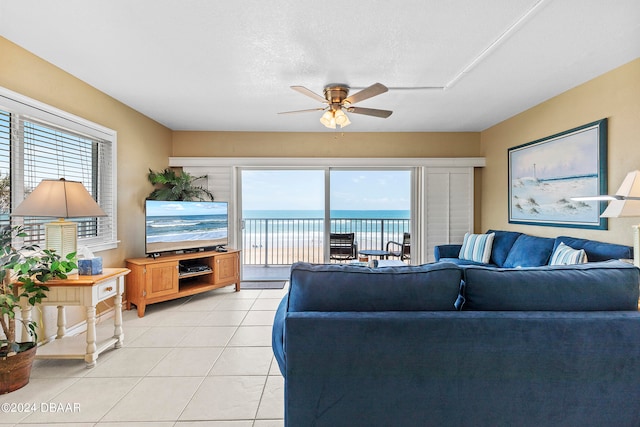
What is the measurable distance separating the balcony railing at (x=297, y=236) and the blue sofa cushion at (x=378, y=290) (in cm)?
500

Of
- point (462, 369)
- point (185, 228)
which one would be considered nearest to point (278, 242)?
point (185, 228)

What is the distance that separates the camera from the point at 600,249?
2584 mm

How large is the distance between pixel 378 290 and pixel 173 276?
3.01 metres

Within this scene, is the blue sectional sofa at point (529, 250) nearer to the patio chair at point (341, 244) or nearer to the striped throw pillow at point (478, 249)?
the striped throw pillow at point (478, 249)

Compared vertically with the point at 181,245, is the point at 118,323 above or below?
below

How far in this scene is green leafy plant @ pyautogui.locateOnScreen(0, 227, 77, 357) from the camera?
1.85 metres

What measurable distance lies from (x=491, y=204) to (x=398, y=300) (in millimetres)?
3944

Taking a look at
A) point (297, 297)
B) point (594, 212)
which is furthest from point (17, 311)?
point (594, 212)

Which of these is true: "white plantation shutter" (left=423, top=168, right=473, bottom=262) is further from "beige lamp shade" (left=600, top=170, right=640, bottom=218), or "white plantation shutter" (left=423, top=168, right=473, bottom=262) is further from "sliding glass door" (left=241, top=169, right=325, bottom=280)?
"beige lamp shade" (left=600, top=170, right=640, bottom=218)

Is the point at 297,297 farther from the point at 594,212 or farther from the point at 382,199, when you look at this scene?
the point at 382,199

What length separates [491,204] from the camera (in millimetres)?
4609

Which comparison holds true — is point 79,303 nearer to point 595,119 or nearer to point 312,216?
point 595,119

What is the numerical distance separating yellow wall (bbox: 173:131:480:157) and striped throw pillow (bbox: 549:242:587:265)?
241cm

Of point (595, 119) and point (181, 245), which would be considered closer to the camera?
point (595, 119)
